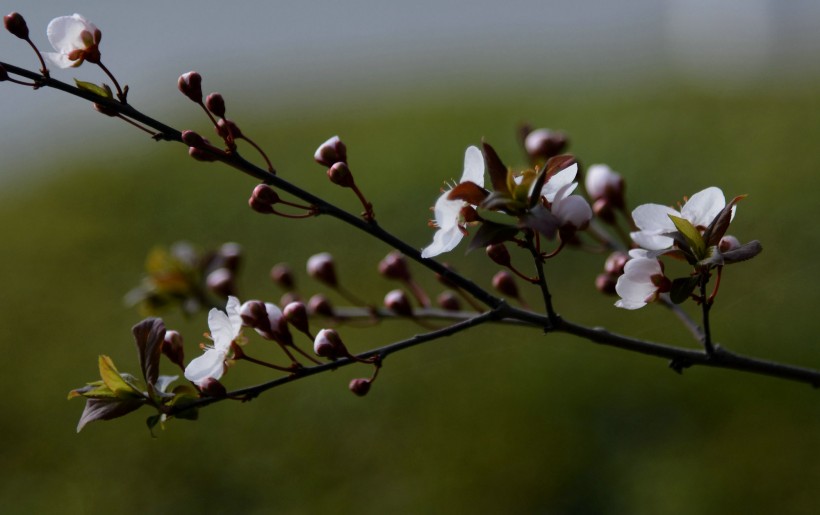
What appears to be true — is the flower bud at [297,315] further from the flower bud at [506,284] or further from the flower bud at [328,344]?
the flower bud at [506,284]

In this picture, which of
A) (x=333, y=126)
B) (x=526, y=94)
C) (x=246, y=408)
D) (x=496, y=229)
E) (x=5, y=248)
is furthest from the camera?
(x=333, y=126)

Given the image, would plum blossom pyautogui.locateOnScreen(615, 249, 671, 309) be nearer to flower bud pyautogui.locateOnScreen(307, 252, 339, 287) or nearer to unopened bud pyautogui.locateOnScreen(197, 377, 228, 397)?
unopened bud pyautogui.locateOnScreen(197, 377, 228, 397)

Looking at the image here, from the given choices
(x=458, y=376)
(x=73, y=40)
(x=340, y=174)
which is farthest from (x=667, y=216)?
(x=458, y=376)

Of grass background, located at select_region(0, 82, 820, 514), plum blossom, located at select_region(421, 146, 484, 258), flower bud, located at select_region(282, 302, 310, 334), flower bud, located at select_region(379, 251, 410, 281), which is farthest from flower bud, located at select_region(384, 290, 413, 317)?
grass background, located at select_region(0, 82, 820, 514)

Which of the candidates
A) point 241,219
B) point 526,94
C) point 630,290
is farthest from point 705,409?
point 526,94

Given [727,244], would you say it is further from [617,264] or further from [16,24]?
[16,24]

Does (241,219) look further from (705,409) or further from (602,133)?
(705,409)
